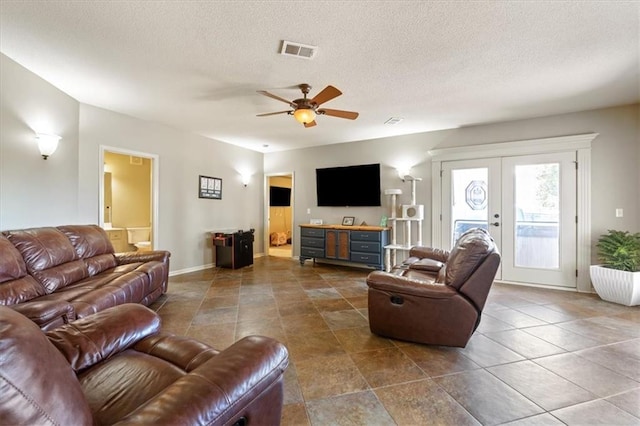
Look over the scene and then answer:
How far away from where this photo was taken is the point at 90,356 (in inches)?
52.8

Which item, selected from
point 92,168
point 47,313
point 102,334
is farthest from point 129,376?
point 92,168

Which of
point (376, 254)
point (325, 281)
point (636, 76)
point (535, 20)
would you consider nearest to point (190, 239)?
point (325, 281)

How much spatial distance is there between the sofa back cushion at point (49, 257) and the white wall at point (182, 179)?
1090 millimetres

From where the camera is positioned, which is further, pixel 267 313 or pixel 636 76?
pixel 267 313

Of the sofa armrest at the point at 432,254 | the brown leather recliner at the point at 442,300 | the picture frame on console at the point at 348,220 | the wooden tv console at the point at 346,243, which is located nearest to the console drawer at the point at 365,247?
the wooden tv console at the point at 346,243

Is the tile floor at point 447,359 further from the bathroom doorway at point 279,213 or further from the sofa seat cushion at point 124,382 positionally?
the bathroom doorway at point 279,213

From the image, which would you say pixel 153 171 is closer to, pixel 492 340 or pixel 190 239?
pixel 190 239

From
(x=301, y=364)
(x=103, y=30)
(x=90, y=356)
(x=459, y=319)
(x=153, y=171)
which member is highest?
(x=103, y=30)

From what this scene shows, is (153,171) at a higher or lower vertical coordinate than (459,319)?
higher

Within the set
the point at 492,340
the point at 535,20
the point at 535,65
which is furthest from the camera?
the point at 535,65

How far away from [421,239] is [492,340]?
2691 mm

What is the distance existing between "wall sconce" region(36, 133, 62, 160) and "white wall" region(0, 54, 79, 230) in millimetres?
57

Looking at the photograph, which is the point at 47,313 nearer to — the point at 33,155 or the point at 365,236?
the point at 33,155

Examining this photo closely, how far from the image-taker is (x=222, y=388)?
91 cm
